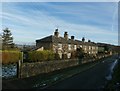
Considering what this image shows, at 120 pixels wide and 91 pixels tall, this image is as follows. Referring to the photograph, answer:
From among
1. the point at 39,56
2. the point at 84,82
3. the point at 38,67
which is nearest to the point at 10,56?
the point at 39,56

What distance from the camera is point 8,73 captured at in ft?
69.1

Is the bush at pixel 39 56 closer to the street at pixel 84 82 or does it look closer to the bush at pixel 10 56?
the bush at pixel 10 56

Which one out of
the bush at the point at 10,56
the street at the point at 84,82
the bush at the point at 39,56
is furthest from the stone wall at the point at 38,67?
the bush at the point at 39,56

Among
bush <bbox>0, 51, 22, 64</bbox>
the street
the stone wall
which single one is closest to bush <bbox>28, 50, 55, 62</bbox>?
bush <bbox>0, 51, 22, 64</bbox>

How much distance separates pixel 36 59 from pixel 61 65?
13.8 metres

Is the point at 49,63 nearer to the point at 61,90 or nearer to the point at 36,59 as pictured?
the point at 61,90

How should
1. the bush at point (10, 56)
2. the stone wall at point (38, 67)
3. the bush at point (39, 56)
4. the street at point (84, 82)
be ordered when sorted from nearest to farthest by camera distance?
1. the street at point (84, 82)
2. the stone wall at point (38, 67)
3. the bush at point (10, 56)
4. the bush at point (39, 56)

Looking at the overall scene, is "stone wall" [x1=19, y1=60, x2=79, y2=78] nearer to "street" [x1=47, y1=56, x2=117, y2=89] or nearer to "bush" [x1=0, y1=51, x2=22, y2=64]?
"street" [x1=47, y1=56, x2=117, y2=89]

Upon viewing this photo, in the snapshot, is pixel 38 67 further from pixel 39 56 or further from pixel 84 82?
pixel 39 56

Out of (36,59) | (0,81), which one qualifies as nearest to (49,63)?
(0,81)

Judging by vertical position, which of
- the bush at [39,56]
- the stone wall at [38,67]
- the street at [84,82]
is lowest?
the street at [84,82]

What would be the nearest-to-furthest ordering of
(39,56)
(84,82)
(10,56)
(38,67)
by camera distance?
(84,82)
(38,67)
(10,56)
(39,56)

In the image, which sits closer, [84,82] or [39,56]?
[84,82]

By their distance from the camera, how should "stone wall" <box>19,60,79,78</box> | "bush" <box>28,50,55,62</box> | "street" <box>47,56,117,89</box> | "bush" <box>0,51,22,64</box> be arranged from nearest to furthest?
"street" <box>47,56,117,89</box>
"stone wall" <box>19,60,79,78</box>
"bush" <box>0,51,22,64</box>
"bush" <box>28,50,55,62</box>
